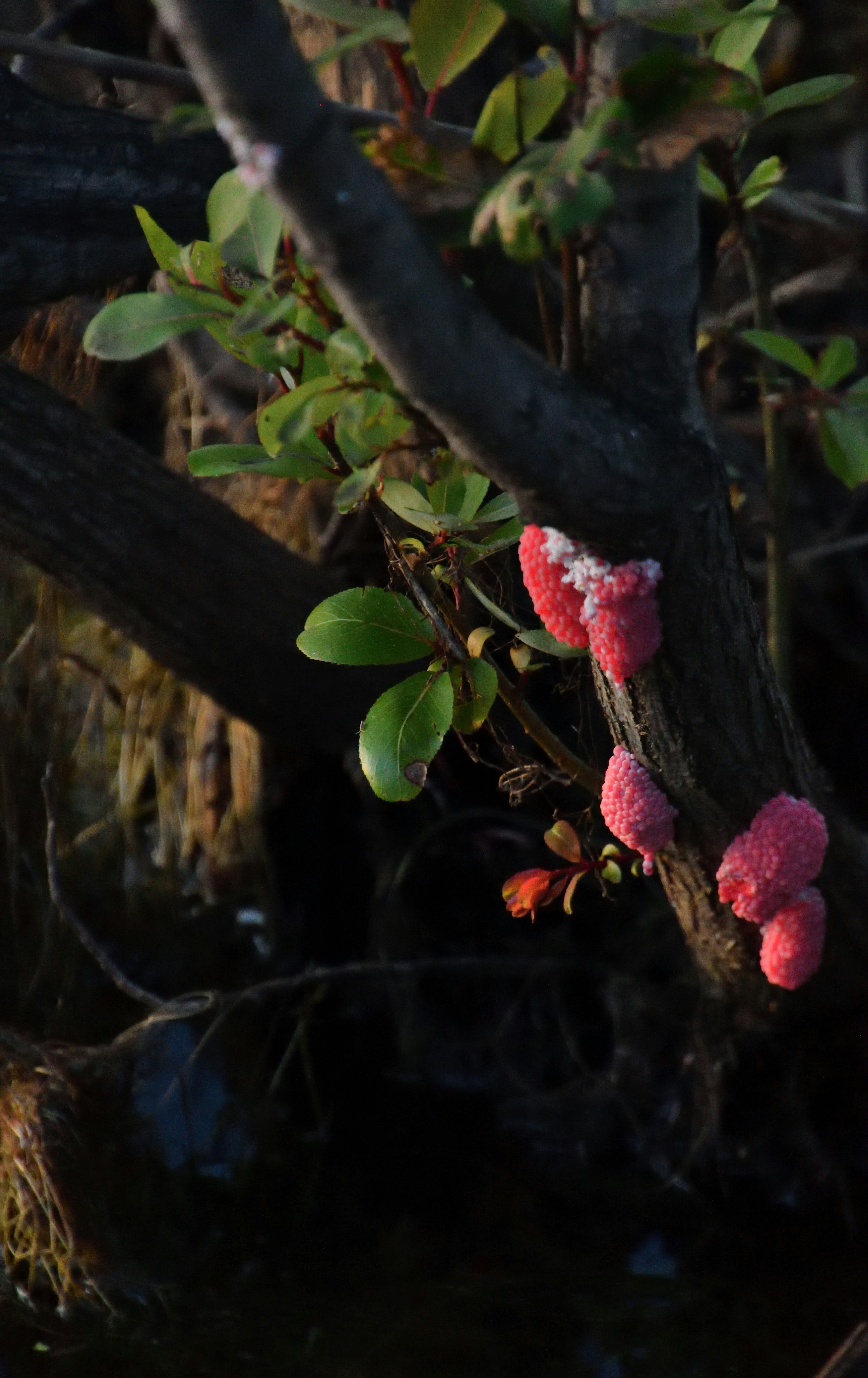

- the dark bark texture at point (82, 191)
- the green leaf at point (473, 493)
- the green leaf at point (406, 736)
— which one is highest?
the dark bark texture at point (82, 191)

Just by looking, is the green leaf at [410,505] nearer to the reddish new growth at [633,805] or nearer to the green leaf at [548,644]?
the green leaf at [548,644]

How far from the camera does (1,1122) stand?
1.54 m

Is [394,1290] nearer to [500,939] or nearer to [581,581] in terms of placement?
[500,939]

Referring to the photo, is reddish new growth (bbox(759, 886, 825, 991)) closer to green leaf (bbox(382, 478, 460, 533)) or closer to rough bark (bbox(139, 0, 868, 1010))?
rough bark (bbox(139, 0, 868, 1010))

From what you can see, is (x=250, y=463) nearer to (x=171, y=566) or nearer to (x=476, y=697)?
(x=476, y=697)

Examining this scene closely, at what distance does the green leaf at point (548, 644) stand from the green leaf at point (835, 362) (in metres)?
0.38

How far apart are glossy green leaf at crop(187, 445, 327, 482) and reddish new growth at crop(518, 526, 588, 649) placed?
198 mm

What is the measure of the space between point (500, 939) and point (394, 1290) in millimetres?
648

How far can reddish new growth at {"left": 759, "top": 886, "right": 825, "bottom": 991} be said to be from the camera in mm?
1242

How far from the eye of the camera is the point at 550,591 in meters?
0.98

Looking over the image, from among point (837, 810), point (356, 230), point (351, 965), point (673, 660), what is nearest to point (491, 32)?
point (356, 230)

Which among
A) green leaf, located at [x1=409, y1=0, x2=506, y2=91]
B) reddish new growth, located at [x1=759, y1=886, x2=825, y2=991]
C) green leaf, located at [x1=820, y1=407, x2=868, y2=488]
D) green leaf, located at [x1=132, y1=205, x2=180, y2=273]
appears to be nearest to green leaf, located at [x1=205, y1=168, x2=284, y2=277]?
green leaf, located at [x1=132, y1=205, x2=180, y2=273]

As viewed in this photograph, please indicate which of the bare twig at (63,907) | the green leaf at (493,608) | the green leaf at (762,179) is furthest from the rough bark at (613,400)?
the bare twig at (63,907)

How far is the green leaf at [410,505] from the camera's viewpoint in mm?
1005
